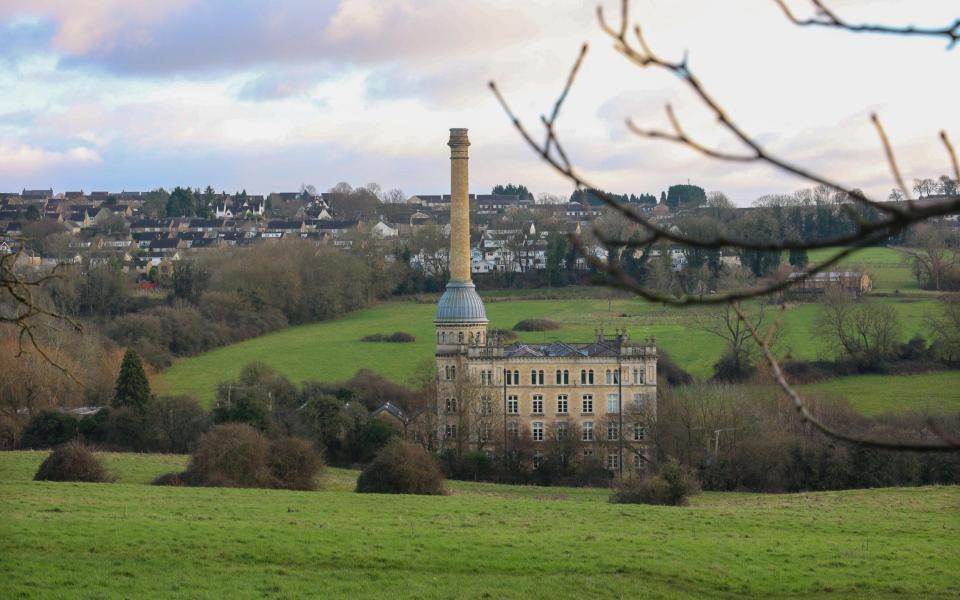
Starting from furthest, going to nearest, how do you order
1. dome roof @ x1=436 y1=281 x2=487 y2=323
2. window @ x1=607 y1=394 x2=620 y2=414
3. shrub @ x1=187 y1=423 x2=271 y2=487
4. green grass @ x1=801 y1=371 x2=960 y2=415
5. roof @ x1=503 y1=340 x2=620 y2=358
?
dome roof @ x1=436 y1=281 x2=487 y2=323
green grass @ x1=801 y1=371 x2=960 y2=415
roof @ x1=503 y1=340 x2=620 y2=358
window @ x1=607 y1=394 x2=620 y2=414
shrub @ x1=187 y1=423 x2=271 y2=487

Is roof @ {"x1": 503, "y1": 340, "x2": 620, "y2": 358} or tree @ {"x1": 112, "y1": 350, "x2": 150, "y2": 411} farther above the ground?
roof @ {"x1": 503, "y1": 340, "x2": 620, "y2": 358}

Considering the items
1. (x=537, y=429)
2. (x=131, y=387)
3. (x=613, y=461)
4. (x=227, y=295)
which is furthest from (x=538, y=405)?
(x=227, y=295)

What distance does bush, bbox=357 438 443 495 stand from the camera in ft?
124

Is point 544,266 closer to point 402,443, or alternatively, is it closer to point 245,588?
point 402,443

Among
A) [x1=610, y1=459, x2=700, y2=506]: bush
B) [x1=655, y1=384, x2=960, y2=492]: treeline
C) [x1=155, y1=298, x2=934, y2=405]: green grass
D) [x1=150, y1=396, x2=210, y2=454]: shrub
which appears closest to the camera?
[x1=610, y1=459, x2=700, y2=506]: bush

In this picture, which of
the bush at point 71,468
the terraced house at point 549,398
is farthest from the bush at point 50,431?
the terraced house at point 549,398

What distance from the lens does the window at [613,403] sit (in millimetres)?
53003

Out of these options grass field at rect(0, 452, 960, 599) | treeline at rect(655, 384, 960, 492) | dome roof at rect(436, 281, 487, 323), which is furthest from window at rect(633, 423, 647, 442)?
grass field at rect(0, 452, 960, 599)

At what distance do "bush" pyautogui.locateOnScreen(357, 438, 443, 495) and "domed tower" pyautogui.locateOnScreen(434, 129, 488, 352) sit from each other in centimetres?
1725

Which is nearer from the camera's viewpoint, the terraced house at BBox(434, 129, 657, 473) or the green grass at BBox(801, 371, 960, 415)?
the terraced house at BBox(434, 129, 657, 473)

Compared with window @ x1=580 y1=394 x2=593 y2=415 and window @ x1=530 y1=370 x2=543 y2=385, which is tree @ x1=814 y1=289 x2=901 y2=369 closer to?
window @ x1=580 y1=394 x2=593 y2=415

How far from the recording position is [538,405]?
53.6 meters

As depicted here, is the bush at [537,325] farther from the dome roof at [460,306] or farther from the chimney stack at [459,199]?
the dome roof at [460,306]

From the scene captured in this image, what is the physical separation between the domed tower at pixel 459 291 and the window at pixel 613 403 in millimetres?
6438
